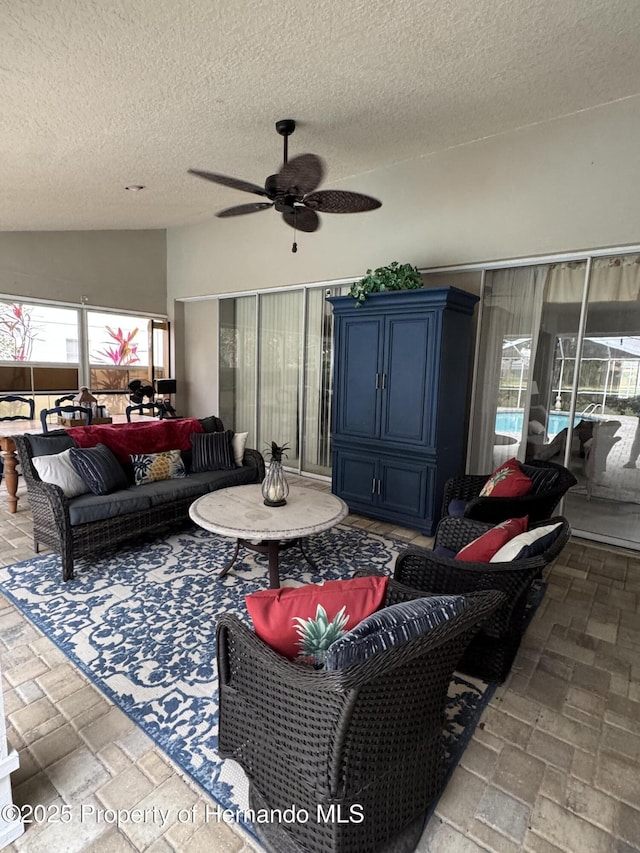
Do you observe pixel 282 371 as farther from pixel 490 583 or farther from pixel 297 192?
pixel 490 583

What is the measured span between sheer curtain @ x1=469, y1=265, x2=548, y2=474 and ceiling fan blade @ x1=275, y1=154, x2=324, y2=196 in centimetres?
212

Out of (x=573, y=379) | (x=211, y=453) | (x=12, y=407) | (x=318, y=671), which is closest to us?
(x=318, y=671)

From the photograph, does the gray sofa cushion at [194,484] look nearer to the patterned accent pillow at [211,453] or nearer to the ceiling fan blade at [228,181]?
the patterned accent pillow at [211,453]

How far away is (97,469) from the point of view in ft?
11.0

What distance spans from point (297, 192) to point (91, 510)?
2.63 m

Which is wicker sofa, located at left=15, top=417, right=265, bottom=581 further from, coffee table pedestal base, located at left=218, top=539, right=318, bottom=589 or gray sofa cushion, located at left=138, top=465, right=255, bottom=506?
coffee table pedestal base, located at left=218, top=539, right=318, bottom=589

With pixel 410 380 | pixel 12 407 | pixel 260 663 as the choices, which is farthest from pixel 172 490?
pixel 12 407

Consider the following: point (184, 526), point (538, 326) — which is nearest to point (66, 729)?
point (184, 526)

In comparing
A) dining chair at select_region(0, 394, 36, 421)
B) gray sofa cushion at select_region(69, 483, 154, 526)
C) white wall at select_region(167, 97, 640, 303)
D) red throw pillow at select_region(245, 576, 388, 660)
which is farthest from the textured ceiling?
red throw pillow at select_region(245, 576, 388, 660)

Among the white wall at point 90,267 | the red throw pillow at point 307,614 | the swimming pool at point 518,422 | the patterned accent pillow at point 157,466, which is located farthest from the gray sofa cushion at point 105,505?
the white wall at point 90,267

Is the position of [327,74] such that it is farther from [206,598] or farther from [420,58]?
[206,598]

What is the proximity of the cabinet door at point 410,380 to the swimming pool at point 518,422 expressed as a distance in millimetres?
926

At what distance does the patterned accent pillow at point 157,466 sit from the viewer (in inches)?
149

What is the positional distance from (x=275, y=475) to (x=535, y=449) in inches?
102
